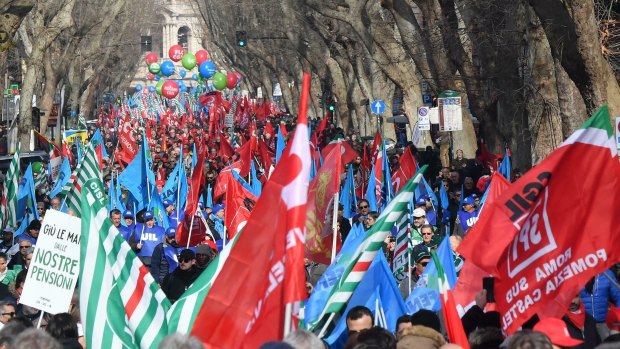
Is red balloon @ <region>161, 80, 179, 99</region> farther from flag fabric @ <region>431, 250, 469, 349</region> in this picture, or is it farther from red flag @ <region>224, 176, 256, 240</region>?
flag fabric @ <region>431, 250, 469, 349</region>

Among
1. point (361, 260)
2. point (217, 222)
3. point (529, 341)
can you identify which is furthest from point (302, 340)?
point (217, 222)

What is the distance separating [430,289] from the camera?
8.48 m

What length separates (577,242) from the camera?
6301mm

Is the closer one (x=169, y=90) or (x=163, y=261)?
(x=163, y=261)

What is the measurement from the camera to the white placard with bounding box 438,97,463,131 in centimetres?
2303

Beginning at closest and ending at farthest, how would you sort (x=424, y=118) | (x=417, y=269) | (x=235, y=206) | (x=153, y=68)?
(x=417, y=269), (x=235, y=206), (x=424, y=118), (x=153, y=68)

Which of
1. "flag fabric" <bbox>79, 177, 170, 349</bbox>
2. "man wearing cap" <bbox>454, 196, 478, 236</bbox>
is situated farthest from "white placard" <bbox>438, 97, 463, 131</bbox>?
"flag fabric" <bbox>79, 177, 170, 349</bbox>

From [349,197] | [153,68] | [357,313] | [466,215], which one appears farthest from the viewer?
[153,68]

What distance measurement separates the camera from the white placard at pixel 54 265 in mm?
7965

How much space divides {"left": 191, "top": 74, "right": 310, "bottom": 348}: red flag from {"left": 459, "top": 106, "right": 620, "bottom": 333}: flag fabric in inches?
44.8

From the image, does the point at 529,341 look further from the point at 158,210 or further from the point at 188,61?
the point at 188,61

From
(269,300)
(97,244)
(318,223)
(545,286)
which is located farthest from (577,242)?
(318,223)

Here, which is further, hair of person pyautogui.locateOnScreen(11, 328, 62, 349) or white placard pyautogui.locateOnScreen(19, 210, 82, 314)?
white placard pyautogui.locateOnScreen(19, 210, 82, 314)

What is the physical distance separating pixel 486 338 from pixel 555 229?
2.00ft
